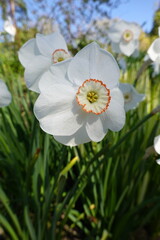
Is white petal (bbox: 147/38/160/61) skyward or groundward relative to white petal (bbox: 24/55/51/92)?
groundward

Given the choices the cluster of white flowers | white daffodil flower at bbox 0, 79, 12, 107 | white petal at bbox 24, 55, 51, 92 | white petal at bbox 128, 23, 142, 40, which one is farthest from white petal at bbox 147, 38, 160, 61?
white petal at bbox 128, 23, 142, 40

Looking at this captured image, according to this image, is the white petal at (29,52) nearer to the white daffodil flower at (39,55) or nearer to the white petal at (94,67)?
the white daffodil flower at (39,55)

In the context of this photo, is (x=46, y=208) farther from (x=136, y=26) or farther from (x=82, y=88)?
(x=136, y=26)

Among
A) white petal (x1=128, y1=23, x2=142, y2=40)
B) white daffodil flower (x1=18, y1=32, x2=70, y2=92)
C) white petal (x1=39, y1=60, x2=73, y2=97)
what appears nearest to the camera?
white petal (x1=39, y1=60, x2=73, y2=97)

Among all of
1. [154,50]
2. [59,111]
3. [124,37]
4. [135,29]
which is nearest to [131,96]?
[154,50]

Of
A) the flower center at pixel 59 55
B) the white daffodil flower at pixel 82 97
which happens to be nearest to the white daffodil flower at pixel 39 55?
the flower center at pixel 59 55

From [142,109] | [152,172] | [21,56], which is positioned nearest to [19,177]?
[21,56]

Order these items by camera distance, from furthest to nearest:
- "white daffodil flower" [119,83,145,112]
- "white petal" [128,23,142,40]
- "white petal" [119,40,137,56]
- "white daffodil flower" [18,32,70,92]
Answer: "white petal" [128,23,142,40], "white petal" [119,40,137,56], "white daffodil flower" [119,83,145,112], "white daffodil flower" [18,32,70,92]

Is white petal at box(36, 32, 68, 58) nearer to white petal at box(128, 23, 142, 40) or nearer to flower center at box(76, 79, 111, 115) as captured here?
flower center at box(76, 79, 111, 115)
